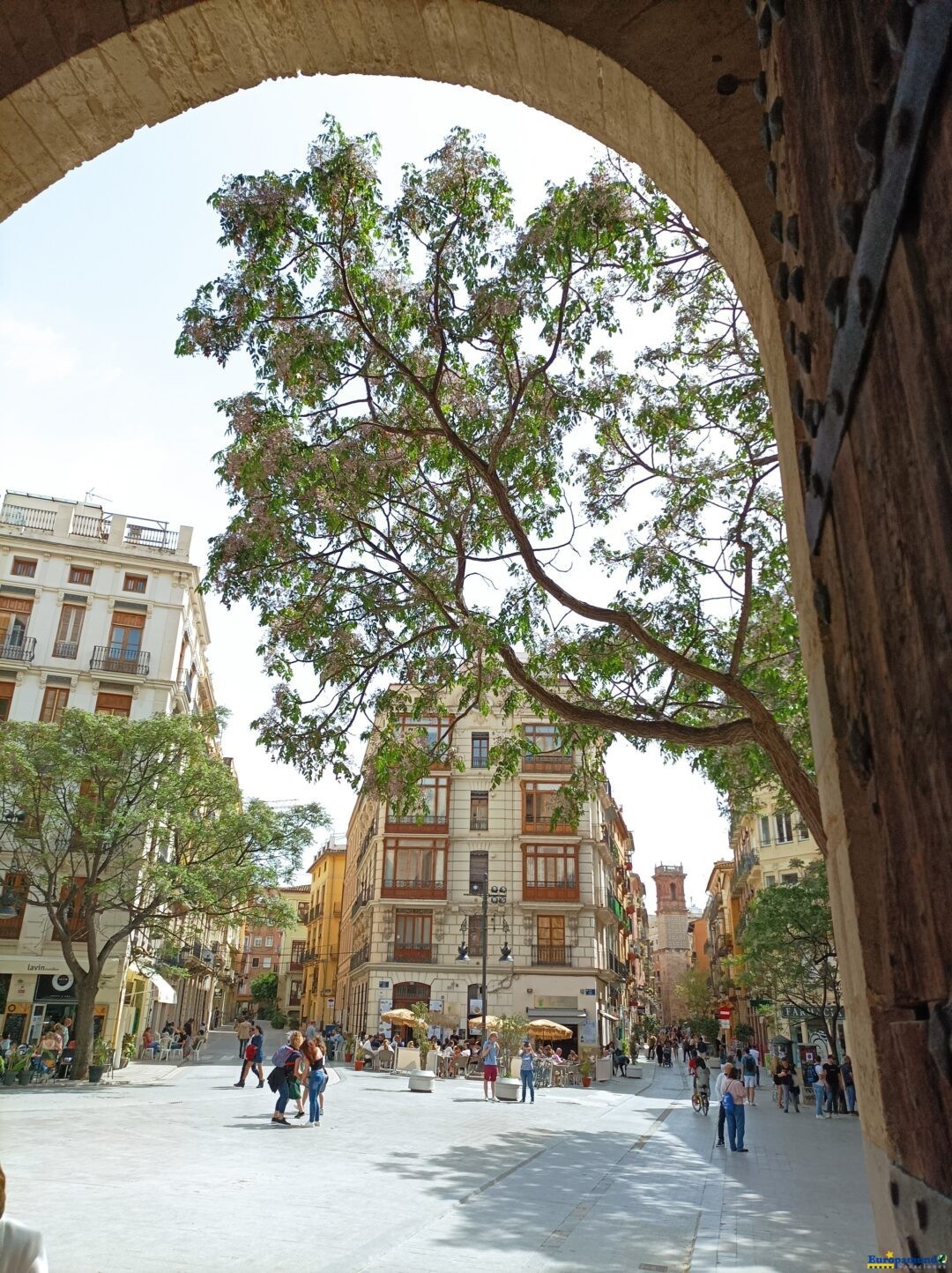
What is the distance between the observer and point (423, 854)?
3972cm

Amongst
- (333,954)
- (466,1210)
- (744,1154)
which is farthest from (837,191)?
(333,954)

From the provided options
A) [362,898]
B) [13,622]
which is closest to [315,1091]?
[13,622]

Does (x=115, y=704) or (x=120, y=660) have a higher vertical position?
(x=120, y=660)

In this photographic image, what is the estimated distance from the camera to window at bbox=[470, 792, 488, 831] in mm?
40188

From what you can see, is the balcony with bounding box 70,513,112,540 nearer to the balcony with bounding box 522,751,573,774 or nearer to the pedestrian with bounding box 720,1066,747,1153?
the balcony with bounding box 522,751,573,774

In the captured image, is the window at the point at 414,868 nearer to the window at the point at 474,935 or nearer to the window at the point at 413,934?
the window at the point at 413,934

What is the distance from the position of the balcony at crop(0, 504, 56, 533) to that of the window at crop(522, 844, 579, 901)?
75.2 feet

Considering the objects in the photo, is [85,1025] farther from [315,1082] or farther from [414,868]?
[414,868]

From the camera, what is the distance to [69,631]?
3228cm

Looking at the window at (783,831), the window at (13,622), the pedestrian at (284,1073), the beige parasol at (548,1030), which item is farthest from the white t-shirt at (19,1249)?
the window at (783,831)

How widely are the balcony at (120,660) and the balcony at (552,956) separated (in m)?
19.3

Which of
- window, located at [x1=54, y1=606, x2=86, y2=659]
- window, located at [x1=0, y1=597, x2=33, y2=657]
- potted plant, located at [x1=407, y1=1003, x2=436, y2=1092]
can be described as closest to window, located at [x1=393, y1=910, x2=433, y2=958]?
potted plant, located at [x1=407, y1=1003, x2=436, y2=1092]

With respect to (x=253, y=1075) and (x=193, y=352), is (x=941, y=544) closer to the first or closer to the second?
(x=193, y=352)

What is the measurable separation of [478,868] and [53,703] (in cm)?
1817
